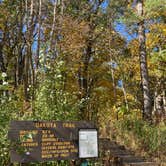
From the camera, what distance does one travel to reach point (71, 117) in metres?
8.73

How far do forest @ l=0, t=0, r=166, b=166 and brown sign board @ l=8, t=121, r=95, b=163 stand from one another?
0.79 feet

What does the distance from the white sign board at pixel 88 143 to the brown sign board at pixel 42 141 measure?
0.11 m

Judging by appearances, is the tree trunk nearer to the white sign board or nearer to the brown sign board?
the white sign board

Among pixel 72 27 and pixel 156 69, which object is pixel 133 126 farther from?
pixel 156 69

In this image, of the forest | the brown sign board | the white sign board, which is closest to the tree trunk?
the forest

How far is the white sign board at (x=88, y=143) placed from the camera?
7.29m

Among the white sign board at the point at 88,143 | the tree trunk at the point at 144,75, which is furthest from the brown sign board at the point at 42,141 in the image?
the tree trunk at the point at 144,75

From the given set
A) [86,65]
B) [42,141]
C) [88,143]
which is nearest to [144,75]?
[86,65]

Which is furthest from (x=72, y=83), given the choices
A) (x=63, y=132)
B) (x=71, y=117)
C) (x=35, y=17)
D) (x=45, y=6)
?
(x=63, y=132)

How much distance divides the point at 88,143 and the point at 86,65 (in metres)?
16.5

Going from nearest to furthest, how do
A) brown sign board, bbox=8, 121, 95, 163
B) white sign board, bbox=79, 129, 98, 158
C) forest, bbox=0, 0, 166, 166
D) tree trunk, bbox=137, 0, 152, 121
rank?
brown sign board, bbox=8, 121, 95, 163 → white sign board, bbox=79, 129, 98, 158 → forest, bbox=0, 0, 166, 166 → tree trunk, bbox=137, 0, 152, 121

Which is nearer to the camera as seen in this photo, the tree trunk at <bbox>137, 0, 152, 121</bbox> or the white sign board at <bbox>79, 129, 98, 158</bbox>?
the white sign board at <bbox>79, 129, 98, 158</bbox>

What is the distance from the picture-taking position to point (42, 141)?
6.95 m

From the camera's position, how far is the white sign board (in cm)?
729
